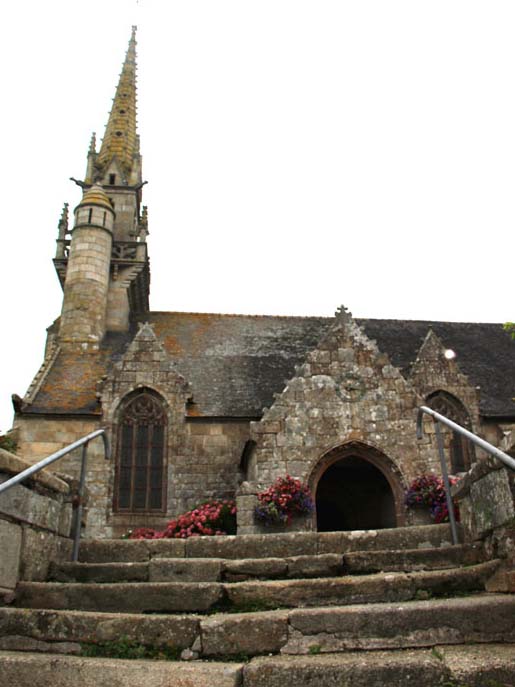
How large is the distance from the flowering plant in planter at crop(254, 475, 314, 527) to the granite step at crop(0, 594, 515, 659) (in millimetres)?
5989

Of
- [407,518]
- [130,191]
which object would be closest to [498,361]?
[407,518]

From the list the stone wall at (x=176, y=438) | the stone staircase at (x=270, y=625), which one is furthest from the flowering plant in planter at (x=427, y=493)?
the stone staircase at (x=270, y=625)

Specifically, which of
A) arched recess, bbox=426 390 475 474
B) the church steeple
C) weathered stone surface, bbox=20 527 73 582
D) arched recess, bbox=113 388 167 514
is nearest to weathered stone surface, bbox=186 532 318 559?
weathered stone surface, bbox=20 527 73 582

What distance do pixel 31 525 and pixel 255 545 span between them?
2.23 m

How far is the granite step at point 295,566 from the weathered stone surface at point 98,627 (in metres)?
1.08

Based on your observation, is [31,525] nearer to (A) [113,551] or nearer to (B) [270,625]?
(A) [113,551]

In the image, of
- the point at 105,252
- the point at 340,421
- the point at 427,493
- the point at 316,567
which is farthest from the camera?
the point at 105,252

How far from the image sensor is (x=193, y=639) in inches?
168

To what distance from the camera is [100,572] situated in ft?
18.6

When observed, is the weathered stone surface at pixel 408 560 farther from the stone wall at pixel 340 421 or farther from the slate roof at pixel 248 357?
the slate roof at pixel 248 357

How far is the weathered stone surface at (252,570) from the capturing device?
5.51 meters

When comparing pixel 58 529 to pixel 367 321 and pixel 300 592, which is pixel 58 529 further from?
pixel 367 321

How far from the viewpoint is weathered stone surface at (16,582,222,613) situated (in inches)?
191

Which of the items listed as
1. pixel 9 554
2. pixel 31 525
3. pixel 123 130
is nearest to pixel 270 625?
pixel 9 554
